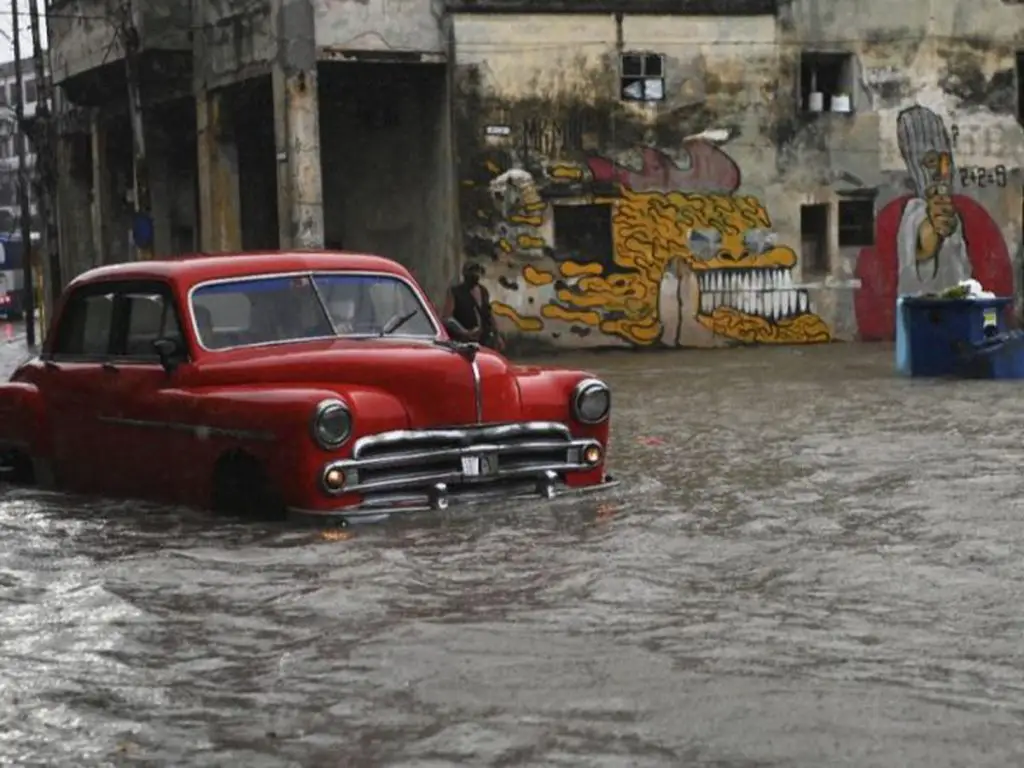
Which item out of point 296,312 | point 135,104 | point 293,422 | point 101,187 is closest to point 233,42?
point 135,104

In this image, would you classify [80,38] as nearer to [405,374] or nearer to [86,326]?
[86,326]

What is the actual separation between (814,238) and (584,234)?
4192 mm

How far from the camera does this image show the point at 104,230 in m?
36.5

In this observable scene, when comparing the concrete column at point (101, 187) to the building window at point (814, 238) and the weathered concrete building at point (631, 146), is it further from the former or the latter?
the building window at point (814, 238)

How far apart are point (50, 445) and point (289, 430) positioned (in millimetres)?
2714

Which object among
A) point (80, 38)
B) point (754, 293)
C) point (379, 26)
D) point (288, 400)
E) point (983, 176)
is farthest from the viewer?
point (80, 38)

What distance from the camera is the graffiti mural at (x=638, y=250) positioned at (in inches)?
1073

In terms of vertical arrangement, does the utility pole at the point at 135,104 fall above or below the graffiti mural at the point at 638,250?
above

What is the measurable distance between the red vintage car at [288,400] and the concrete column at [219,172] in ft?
59.2

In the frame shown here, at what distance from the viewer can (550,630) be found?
6363 millimetres

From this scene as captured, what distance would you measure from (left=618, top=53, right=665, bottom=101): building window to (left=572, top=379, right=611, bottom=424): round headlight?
61.4 feet

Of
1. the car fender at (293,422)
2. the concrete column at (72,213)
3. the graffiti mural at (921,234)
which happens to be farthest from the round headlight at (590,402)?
the concrete column at (72,213)

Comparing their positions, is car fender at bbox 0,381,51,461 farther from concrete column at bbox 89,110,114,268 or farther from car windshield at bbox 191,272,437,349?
concrete column at bbox 89,110,114,268

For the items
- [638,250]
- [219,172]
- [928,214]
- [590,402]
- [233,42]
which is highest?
[233,42]
